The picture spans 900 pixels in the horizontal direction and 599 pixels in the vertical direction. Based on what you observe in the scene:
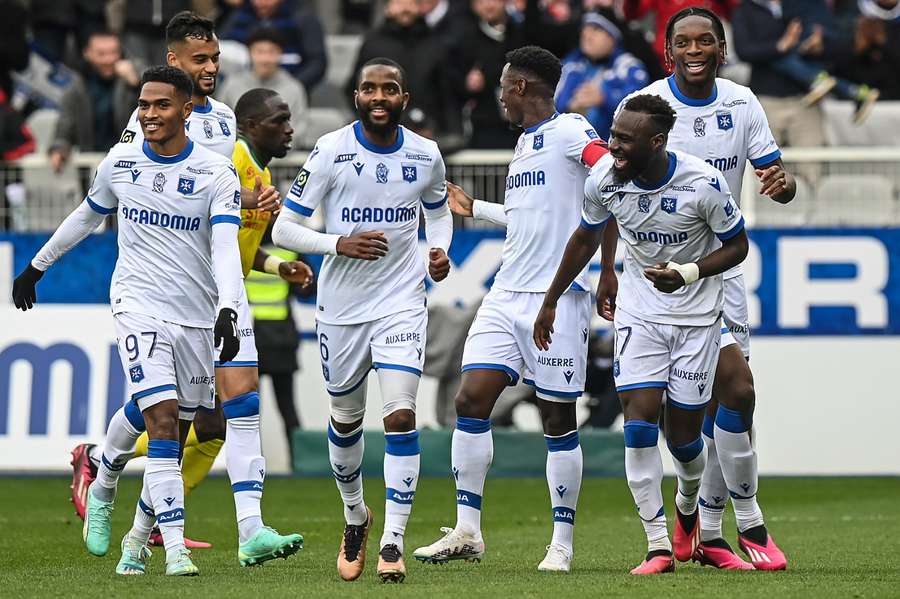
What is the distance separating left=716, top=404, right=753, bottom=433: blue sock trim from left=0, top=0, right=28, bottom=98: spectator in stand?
10.7m

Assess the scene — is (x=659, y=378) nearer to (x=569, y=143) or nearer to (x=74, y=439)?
(x=569, y=143)

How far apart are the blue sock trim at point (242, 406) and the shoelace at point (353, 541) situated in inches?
31.9

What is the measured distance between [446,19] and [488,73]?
1.31m

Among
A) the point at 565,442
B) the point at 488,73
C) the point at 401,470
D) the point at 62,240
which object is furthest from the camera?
the point at 488,73

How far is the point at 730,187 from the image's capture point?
9.31 meters

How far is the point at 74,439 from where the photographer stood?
15.3 meters

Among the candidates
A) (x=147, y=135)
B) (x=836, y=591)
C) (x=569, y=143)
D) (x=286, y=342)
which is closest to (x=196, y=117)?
(x=147, y=135)

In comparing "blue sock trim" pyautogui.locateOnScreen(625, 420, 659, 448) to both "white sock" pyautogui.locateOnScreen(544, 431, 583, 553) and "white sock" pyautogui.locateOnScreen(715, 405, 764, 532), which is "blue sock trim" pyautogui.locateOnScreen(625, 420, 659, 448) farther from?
"white sock" pyautogui.locateOnScreen(715, 405, 764, 532)

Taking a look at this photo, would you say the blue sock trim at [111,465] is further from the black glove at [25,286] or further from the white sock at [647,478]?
the white sock at [647,478]

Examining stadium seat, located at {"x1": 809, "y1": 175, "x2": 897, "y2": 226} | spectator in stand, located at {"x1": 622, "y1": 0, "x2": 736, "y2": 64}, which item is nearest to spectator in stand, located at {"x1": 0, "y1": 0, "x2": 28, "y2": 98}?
spectator in stand, located at {"x1": 622, "y1": 0, "x2": 736, "y2": 64}

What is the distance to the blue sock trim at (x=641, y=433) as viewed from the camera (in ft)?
28.3

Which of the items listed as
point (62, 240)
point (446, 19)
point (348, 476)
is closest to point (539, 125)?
point (348, 476)

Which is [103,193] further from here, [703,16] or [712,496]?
[712,496]

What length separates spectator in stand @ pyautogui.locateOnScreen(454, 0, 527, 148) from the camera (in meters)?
16.6
